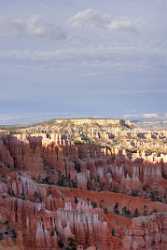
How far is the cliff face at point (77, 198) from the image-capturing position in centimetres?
5678

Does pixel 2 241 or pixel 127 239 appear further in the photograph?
pixel 127 239

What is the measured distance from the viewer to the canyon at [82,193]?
56906mm

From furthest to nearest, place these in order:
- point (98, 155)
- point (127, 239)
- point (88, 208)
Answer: point (98, 155) → point (88, 208) → point (127, 239)

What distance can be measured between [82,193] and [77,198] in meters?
8.65

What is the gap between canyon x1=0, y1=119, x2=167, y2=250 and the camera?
56906 millimetres

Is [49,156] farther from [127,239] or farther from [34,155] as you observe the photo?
[127,239]

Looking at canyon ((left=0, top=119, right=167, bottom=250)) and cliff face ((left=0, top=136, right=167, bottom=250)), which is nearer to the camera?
cliff face ((left=0, top=136, right=167, bottom=250))

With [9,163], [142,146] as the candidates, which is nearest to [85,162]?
[9,163]

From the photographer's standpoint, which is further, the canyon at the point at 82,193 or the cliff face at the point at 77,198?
the canyon at the point at 82,193

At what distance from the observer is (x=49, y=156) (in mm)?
103438

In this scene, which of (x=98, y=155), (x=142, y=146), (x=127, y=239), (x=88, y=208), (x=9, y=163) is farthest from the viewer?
(x=142, y=146)

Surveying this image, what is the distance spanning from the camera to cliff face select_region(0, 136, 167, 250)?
56.8 m

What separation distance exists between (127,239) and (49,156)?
4718cm

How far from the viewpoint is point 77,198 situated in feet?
262
